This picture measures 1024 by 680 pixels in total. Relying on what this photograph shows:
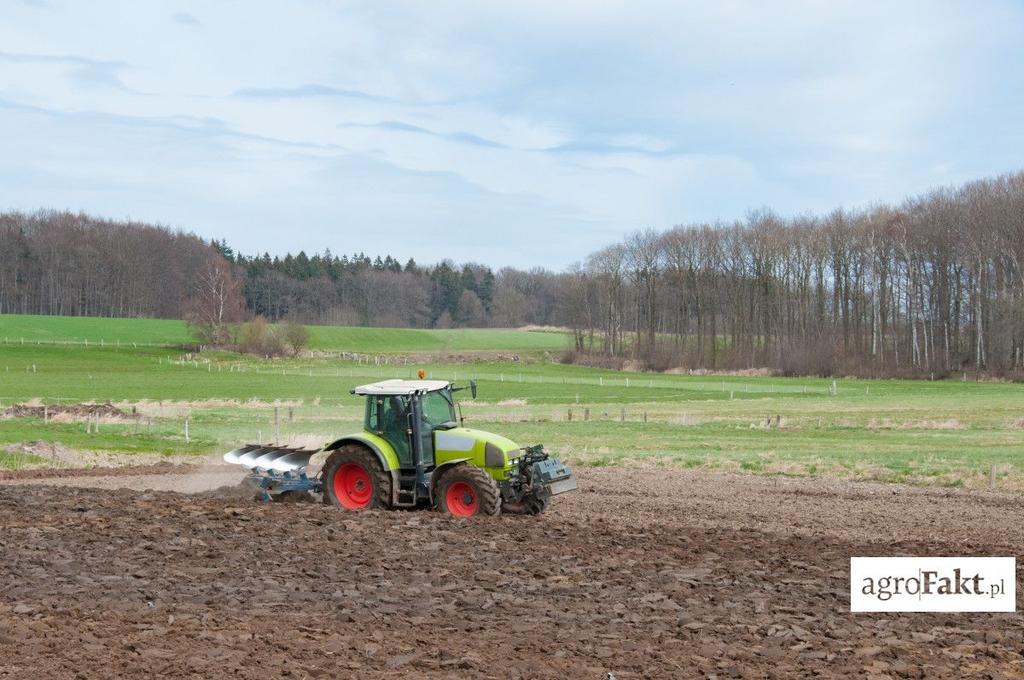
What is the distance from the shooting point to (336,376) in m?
70.9

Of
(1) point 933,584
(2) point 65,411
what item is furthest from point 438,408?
(2) point 65,411

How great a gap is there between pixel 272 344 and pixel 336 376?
2725 cm

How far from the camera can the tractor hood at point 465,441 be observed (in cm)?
1595

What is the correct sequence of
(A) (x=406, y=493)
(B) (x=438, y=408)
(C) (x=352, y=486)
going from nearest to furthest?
(A) (x=406, y=493) → (B) (x=438, y=408) → (C) (x=352, y=486)

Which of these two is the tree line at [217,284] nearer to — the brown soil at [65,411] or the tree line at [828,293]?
the tree line at [828,293]

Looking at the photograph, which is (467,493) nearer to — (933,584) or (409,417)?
(409,417)

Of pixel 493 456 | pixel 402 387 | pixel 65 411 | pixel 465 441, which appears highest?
pixel 402 387

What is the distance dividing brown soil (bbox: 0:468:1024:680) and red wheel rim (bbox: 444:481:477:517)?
1.89ft

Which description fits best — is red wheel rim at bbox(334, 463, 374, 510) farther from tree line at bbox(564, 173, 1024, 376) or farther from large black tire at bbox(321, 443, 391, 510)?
tree line at bbox(564, 173, 1024, 376)

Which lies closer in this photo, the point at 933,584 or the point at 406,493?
the point at 933,584

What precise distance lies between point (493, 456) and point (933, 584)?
22.3 feet

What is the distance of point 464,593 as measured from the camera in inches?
436

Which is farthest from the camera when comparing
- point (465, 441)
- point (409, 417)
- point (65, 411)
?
point (65, 411)

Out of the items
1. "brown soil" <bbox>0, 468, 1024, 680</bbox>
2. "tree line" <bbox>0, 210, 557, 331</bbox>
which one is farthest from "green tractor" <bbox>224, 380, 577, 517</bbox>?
"tree line" <bbox>0, 210, 557, 331</bbox>
